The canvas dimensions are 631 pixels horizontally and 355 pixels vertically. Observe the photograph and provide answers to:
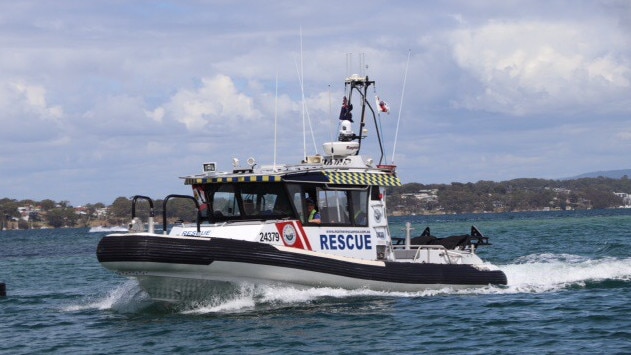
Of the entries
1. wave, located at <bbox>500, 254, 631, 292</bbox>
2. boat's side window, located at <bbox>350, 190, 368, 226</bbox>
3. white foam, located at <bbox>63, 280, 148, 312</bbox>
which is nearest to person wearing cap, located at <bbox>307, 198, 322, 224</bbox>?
boat's side window, located at <bbox>350, 190, 368, 226</bbox>

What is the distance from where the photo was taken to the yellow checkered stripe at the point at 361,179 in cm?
2175

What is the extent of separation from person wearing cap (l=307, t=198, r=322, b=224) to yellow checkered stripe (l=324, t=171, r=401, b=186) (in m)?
0.62

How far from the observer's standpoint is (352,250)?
2208 centimetres

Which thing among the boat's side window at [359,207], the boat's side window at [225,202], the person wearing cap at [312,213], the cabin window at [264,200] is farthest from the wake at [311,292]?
the boat's side window at [225,202]

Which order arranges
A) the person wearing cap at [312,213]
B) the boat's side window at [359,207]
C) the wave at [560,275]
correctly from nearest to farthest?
1. the person wearing cap at [312,213]
2. the boat's side window at [359,207]
3. the wave at [560,275]

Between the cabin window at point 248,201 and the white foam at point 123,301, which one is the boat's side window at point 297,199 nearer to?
the cabin window at point 248,201

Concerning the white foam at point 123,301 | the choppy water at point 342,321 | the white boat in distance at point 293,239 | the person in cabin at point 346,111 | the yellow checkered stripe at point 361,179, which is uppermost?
the person in cabin at point 346,111

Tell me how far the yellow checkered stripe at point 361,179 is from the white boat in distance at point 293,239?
0.09 ft

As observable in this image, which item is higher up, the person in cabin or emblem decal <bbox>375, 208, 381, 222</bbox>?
the person in cabin

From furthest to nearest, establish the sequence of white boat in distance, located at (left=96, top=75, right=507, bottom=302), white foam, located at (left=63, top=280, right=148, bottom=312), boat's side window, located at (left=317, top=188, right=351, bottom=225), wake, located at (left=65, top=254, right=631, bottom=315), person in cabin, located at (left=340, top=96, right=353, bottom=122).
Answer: person in cabin, located at (left=340, top=96, right=353, bottom=122) → boat's side window, located at (left=317, top=188, right=351, bottom=225) → white foam, located at (left=63, top=280, right=148, bottom=312) → wake, located at (left=65, top=254, right=631, bottom=315) → white boat in distance, located at (left=96, top=75, right=507, bottom=302)

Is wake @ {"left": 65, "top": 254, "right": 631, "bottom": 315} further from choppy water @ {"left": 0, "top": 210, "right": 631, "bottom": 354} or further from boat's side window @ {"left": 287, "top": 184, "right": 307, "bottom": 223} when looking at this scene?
boat's side window @ {"left": 287, "top": 184, "right": 307, "bottom": 223}

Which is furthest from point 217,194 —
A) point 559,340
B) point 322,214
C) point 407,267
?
point 559,340

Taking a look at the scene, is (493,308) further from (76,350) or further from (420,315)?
(76,350)

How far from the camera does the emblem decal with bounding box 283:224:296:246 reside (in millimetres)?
21000
